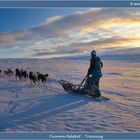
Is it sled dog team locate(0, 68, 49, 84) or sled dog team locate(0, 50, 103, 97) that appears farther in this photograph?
sled dog team locate(0, 68, 49, 84)

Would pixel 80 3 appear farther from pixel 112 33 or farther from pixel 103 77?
pixel 103 77

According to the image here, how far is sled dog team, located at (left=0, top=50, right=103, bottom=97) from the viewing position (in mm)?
4051

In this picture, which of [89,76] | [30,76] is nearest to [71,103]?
[89,76]

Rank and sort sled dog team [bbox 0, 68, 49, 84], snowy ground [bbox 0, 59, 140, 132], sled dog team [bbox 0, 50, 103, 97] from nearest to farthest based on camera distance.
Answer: snowy ground [bbox 0, 59, 140, 132]
sled dog team [bbox 0, 50, 103, 97]
sled dog team [bbox 0, 68, 49, 84]

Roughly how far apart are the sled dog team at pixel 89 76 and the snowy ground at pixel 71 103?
0.07 meters

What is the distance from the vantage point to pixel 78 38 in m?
4.02

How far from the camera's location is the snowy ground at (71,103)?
3781 millimetres

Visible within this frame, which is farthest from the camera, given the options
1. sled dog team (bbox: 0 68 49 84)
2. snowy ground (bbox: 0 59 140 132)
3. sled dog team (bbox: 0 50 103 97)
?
sled dog team (bbox: 0 68 49 84)

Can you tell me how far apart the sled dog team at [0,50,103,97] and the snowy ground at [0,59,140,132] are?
74 mm

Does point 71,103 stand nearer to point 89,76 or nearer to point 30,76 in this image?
point 89,76

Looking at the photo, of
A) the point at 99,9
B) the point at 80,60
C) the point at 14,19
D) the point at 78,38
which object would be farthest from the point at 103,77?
the point at 14,19

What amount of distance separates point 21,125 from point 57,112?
0.42 metres

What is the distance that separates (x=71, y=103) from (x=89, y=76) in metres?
0.40

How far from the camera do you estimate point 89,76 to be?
4.34 metres
